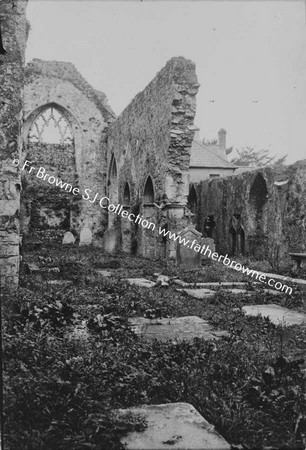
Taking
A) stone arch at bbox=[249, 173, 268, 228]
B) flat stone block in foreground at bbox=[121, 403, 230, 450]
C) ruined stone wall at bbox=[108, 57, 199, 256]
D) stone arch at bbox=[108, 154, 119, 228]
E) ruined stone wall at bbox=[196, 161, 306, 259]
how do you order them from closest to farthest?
flat stone block in foreground at bbox=[121, 403, 230, 450] < ruined stone wall at bbox=[196, 161, 306, 259] < ruined stone wall at bbox=[108, 57, 199, 256] < stone arch at bbox=[249, 173, 268, 228] < stone arch at bbox=[108, 154, 119, 228]

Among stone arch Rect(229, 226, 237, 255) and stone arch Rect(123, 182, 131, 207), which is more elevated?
stone arch Rect(123, 182, 131, 207)

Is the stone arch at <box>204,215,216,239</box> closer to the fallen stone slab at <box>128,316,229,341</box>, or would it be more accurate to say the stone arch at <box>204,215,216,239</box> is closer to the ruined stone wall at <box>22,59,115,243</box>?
the ruined stone wall at <box>22,59,115,243</box>

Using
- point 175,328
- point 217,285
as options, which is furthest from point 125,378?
point 217,285

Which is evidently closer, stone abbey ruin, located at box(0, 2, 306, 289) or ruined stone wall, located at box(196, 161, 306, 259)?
stone abbey ruin, located at box(0, 2, 306, 289)

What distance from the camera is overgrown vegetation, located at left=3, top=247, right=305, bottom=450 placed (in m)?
2.26

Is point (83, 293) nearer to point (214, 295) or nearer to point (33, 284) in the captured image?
point (33, 284)

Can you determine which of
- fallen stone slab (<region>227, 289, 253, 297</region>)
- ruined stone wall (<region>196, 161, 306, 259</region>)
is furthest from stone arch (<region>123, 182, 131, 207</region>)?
fallen stone slab (<region>227, 289, 253, 297</region>)

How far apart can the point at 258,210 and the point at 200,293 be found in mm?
8477

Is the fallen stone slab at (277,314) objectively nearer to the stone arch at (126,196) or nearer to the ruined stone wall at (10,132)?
the ruined stone wall at (10,132)

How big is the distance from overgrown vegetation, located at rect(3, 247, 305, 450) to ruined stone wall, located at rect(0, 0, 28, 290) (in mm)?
1046

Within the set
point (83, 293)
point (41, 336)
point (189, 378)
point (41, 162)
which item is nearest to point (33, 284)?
point (83, 293)

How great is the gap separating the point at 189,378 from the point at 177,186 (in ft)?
33.6

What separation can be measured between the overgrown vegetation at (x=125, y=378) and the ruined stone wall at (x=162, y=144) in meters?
8.29

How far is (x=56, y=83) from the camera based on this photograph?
2111 cm
